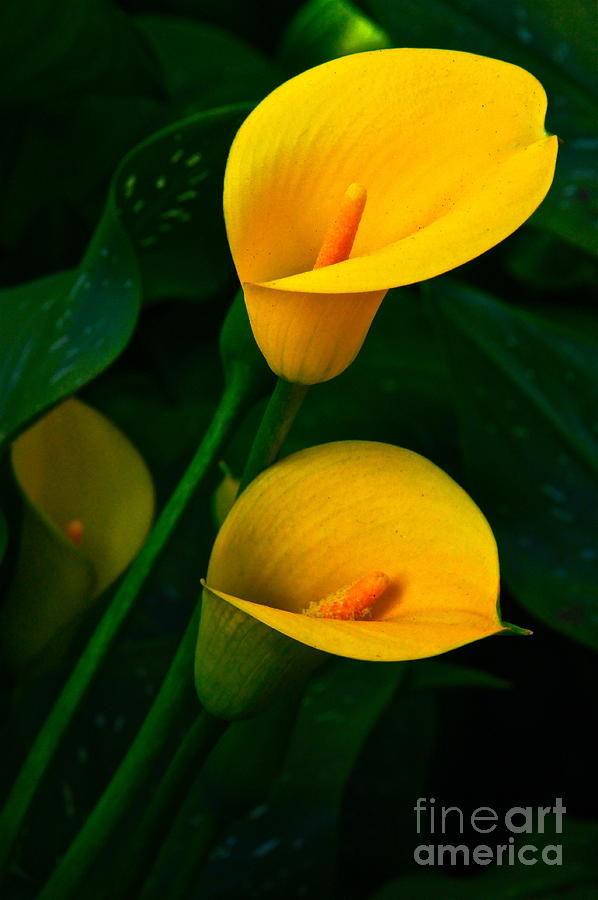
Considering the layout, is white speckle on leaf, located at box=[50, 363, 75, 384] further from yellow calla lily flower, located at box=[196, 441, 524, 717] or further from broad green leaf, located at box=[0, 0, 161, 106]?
broad green leaf, located at box=[0, 0, 161, 106]

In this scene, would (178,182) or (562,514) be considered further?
(562,514)

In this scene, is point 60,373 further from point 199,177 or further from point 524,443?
point 524,443

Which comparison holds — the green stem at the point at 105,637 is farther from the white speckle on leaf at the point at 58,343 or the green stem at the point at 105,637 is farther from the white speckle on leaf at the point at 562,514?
the white speckle on leaf at the point at 562,514

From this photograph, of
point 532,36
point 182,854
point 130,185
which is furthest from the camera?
point 532,36

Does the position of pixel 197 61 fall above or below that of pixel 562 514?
above

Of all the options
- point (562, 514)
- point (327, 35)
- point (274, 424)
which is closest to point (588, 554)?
point (562, 514)

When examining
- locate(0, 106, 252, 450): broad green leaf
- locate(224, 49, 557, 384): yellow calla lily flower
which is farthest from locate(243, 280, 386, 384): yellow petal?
locate(0, 106, 252, 450): broad green leaf
